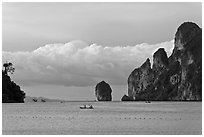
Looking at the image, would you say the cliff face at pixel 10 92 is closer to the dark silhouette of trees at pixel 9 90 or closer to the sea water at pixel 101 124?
the dark silhouette of trees at pixel 9 90

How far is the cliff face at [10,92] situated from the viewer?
12406 centimetres

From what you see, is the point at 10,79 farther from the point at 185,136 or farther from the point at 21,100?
the point at 185,136

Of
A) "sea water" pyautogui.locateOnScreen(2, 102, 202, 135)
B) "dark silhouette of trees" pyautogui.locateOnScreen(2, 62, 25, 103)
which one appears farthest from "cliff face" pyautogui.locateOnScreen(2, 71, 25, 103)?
"sea water" pyautogui.locateOnScreen(2, 102, 202, 135)

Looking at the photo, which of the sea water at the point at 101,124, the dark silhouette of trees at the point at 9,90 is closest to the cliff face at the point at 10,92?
the dark silhouette of trees at the point at 9,90

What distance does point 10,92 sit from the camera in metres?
128

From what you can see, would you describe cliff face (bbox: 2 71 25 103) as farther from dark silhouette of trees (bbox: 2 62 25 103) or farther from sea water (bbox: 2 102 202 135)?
sea water (bbox: 2 102 202 135)

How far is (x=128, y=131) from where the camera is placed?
40281 mm

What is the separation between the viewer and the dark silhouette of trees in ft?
408

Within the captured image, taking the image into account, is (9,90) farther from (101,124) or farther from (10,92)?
(101,124)

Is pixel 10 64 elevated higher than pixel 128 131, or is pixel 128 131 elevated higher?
pixel 10 64

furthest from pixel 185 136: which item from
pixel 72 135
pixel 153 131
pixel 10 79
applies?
pixel 10 79

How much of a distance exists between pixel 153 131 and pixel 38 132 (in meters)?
9.81

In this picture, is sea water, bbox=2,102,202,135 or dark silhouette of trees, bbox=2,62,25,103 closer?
sea water, bbox=2,102,202,135

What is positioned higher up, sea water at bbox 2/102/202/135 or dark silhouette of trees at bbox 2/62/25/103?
dark silhouette of trees at bbox 2/62/25/103
